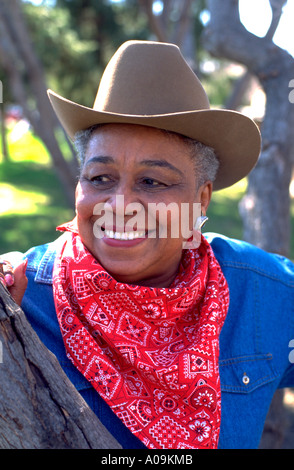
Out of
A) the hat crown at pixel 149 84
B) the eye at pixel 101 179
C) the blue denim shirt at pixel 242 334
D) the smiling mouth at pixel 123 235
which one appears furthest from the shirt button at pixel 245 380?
the hat crown at pixel 149 84

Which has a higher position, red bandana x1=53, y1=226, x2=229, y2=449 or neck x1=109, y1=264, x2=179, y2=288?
neck x1=109, y1=264, x2=179, y2=288

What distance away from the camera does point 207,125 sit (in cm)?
208

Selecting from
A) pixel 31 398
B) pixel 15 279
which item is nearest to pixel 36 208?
pixel 15 279

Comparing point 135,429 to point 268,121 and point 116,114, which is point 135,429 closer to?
point 116,114

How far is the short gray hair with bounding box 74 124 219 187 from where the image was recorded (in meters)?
2.16

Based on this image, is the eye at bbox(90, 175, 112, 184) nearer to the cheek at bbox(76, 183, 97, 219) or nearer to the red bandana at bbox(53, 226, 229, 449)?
the cheek at bbox(76, 183, 97, 219)

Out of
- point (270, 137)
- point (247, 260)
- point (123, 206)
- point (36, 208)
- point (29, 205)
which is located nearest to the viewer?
point (123, 206)

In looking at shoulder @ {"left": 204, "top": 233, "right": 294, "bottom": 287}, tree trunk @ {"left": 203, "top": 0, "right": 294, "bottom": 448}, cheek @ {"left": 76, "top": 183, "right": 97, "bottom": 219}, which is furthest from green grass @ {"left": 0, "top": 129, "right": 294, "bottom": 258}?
cheek @ {"left": 76, "top": 183, "right": 97, "bottom": 219}

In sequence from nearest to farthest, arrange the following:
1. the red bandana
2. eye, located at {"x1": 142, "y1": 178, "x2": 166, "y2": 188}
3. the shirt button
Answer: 1. the red bandana
2. eye, located at {"x1": 142, "y1": 178, "x2": 166, "y2": 188}
3. the shirt button

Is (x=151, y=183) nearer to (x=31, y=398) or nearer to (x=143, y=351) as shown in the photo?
(x=143, y=351)

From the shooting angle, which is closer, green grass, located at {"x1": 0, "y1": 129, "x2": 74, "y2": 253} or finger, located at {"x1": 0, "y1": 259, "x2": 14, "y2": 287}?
finger, located at {"x1": 0, "y1": 259, "x2": 14, "y2": 287}

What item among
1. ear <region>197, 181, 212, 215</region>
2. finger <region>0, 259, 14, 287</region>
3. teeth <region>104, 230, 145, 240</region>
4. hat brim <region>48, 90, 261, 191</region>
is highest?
hat brim <region>48, 90, 261, 191</region>

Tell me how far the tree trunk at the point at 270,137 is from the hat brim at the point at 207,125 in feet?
3.01

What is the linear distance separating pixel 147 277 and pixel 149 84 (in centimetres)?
74
